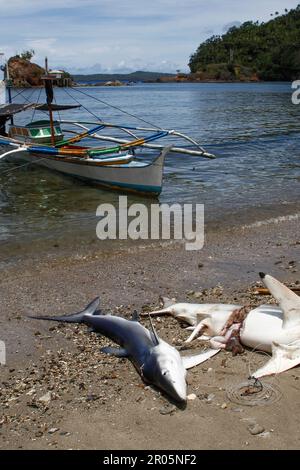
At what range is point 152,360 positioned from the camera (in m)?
5.93

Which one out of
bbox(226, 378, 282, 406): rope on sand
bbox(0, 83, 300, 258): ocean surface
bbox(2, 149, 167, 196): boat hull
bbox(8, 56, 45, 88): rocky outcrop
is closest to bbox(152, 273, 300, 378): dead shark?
bbox(226, 378, 282, 406): rope on sand

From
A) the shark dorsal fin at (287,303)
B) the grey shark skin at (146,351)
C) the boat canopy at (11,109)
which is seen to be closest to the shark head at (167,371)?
the grey shark skin at (146,351)

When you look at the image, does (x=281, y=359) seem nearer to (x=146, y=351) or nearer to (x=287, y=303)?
(x=287, y=303)

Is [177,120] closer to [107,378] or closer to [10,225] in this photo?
[10,225]

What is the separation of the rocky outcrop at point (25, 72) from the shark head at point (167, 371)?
376ft

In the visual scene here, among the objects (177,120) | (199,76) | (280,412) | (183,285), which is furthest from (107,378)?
(199,76)

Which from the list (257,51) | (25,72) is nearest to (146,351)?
(25,72)

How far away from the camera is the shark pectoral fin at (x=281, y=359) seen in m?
5.83

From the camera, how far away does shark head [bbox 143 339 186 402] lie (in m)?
5.46

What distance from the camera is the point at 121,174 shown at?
16.8 meters

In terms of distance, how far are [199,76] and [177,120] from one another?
147 metres

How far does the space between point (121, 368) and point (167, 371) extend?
83cm

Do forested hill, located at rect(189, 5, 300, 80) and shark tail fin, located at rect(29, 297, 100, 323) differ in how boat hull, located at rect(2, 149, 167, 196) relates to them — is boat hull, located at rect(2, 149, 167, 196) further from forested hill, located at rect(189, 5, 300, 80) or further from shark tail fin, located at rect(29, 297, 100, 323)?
forested hill, located at rect(189, 5, 300, 80)

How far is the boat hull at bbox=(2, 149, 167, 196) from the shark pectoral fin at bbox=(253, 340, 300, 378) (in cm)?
1008
